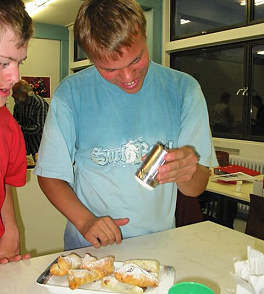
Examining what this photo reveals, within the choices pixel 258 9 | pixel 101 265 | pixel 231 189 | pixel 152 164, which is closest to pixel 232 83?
pixel 258 9

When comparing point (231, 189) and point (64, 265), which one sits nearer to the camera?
point (64, 265)

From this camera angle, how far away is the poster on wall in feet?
24.9

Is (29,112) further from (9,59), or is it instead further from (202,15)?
(9,59)

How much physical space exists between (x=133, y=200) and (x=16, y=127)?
18.1 inches

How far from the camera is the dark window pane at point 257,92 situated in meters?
4.11

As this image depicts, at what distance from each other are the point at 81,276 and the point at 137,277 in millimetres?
131

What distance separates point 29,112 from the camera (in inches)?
183

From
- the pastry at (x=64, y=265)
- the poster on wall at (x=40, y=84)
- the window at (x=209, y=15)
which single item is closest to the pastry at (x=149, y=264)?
the pastry at (x=64, y=265)

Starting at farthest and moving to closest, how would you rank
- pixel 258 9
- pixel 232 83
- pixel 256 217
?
pixel 232 83 → pixel 258 9 → pixel 256 217

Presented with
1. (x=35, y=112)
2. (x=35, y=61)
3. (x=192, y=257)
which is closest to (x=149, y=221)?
(x=192, y=257)

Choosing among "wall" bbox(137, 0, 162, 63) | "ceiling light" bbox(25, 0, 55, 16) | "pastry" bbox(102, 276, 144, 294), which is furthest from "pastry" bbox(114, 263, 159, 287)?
"ceiling light" bbox(25, 0, 55, 16)

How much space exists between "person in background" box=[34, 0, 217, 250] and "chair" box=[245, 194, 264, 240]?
3.27 feet

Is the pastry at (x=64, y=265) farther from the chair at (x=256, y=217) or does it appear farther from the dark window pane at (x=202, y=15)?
the dark window pane at (x=202, y=15)

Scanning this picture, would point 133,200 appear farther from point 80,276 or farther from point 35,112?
point 35,112
